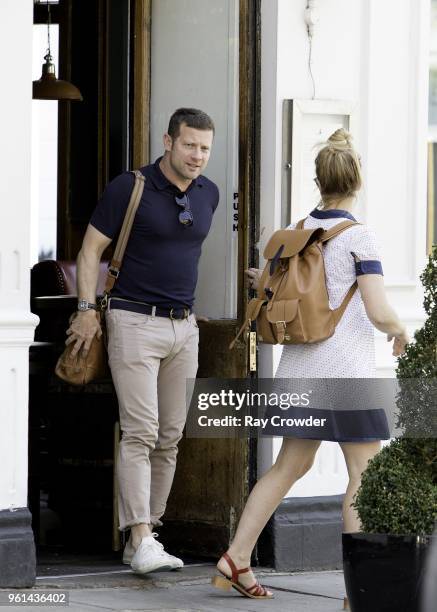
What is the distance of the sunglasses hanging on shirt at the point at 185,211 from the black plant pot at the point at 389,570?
1969mm

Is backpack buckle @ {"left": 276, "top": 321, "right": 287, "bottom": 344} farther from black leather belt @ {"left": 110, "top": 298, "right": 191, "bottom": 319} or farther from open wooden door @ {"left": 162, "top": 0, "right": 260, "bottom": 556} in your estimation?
open wooden door @ {"left": 162, "top": 0, "right": 260, "bottom": 556}

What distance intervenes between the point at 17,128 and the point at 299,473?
1.90 metres

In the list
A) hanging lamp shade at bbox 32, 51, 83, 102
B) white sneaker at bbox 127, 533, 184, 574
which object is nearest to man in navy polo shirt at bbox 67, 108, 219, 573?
white sneaker at bbox 127, 533, 184, 574

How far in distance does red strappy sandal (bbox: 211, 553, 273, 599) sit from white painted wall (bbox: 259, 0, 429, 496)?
910 mm

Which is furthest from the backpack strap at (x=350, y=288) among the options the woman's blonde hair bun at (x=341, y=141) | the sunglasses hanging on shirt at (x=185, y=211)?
the sunglasses hanging on shirt at (x=185, y=211)

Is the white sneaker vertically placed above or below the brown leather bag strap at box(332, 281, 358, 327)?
below

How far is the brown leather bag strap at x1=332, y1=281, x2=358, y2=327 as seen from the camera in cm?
554

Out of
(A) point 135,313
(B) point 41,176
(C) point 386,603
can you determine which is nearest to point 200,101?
(A) point 135,313

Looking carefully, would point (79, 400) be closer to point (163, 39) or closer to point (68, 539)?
point (68, 539)

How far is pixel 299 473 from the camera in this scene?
5723 millimetres

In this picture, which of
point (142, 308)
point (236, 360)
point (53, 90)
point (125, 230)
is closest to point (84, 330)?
point (142, 308)

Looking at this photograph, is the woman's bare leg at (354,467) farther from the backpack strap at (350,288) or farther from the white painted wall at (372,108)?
the white painted wall at (372,108)

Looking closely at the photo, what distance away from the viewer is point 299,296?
5.52 m

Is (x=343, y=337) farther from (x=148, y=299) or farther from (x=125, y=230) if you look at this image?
(x=125, y=230)
